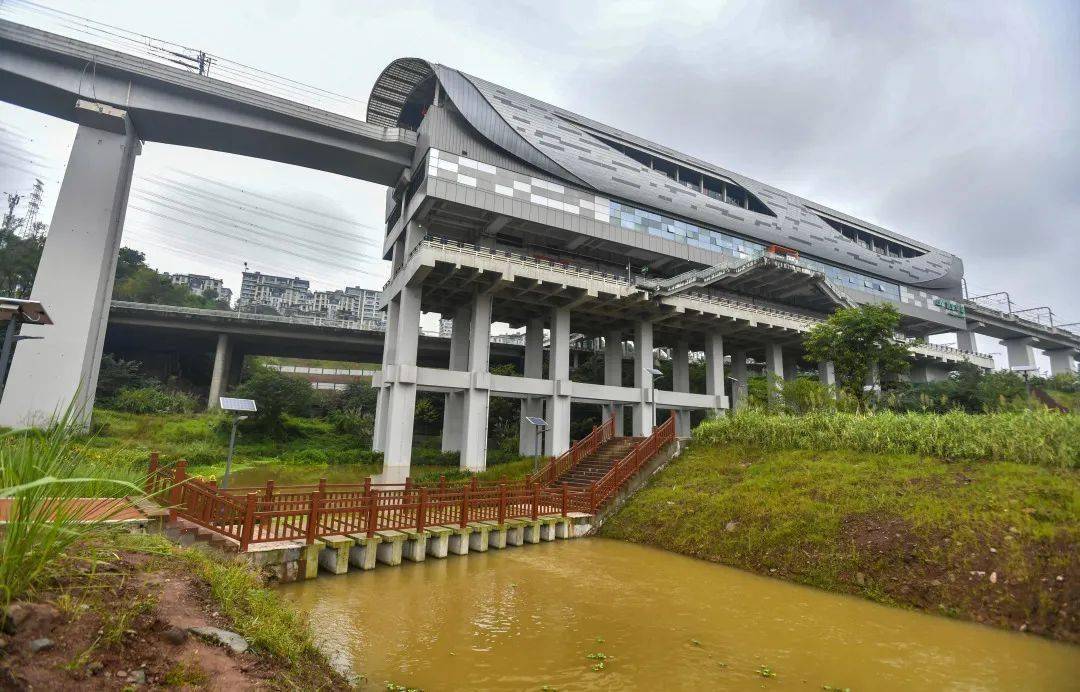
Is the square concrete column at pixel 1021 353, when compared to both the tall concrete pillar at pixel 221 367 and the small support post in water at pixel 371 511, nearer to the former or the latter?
the small support post in water at pixel 371 511

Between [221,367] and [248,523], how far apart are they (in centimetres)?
3609

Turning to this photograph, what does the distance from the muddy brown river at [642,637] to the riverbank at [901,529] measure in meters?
0.49

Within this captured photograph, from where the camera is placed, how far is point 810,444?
1617 centimetres

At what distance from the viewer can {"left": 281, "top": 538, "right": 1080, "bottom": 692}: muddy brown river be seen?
6.13 metres

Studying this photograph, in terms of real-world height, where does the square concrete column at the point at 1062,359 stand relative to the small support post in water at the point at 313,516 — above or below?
above

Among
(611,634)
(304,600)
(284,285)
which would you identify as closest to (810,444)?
(611,634)

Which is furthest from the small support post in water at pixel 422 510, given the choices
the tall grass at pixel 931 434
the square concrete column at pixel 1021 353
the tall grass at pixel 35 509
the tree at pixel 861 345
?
the square concrete column at pixel 1021 353

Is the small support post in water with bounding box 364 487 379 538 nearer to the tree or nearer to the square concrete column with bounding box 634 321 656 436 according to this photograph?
the tree

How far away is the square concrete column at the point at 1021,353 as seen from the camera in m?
58.6

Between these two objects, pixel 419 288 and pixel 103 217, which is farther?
pixel 419 288

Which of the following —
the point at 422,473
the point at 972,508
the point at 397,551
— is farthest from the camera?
the point at 422,473

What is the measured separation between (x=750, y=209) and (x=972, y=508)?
106 ft

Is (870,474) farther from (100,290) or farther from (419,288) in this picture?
(100,290)

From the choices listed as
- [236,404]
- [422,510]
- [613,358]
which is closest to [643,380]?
[613,358]
